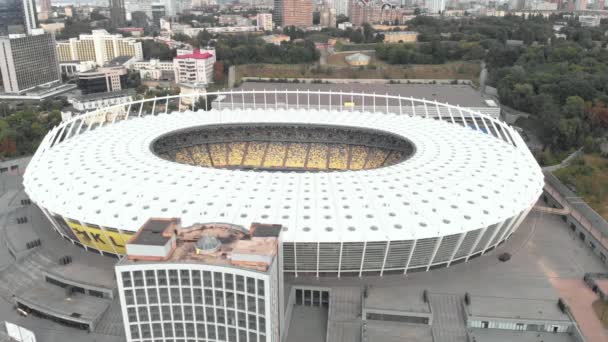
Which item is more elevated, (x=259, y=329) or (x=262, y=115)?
(x=262, y=115)

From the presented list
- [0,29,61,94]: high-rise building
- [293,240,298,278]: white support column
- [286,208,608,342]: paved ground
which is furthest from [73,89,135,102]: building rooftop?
[286,208,608,342]: paved ground

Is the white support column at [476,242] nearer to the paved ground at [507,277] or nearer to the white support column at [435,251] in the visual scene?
the paved ground at [507,277]

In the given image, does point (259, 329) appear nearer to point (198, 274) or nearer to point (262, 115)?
point (198, 274)

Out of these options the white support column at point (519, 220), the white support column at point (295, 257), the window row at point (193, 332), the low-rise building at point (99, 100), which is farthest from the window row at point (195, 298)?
the low-rise building at point (99, 100)

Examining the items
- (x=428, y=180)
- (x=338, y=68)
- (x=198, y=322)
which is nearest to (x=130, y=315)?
(x=198, y=322)

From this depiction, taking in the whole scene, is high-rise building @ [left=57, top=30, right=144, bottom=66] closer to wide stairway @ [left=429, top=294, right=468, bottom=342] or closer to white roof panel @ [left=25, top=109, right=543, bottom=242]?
white roof panel @ [left=25, top=109, right=543, bottom=242]
